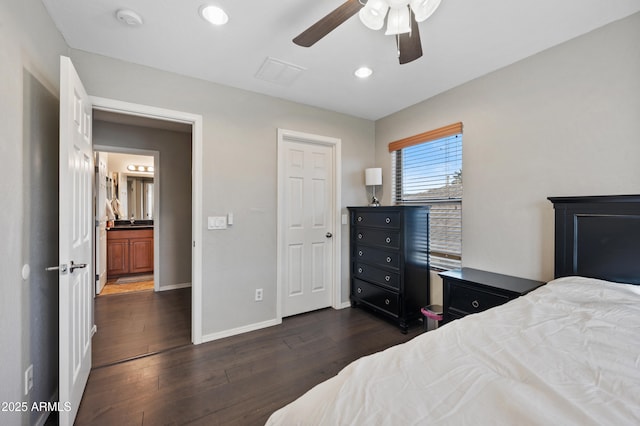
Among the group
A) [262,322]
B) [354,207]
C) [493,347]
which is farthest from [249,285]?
[493,347]

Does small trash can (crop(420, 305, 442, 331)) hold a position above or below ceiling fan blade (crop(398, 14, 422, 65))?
below

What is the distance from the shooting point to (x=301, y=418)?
72 centimetres

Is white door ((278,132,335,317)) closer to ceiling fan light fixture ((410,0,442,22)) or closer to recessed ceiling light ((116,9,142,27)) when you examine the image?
recessed ceiling light ((116,9,142,27))

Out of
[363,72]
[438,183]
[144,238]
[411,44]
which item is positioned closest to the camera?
[411,44]

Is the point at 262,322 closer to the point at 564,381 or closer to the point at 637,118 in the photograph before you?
the point at 564,381

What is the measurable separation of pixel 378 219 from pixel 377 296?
878 mm

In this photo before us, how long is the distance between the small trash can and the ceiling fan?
7.20 ft

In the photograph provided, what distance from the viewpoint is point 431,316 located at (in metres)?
2.53

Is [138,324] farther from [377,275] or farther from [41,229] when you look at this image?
[377,275]

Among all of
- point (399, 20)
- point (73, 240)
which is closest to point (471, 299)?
point (399, 20)

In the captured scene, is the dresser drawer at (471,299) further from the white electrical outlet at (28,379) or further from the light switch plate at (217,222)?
the white electrical outlet at (28,379)

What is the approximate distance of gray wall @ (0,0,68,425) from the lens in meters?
1.21

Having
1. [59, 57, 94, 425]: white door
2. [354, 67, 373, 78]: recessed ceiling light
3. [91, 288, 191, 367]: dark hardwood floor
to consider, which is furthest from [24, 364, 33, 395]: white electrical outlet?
[354, 67, 373, 78]: recessed ceiling light

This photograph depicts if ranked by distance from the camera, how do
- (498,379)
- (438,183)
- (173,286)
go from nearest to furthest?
(498,379) → (438,183) → (173,286)
